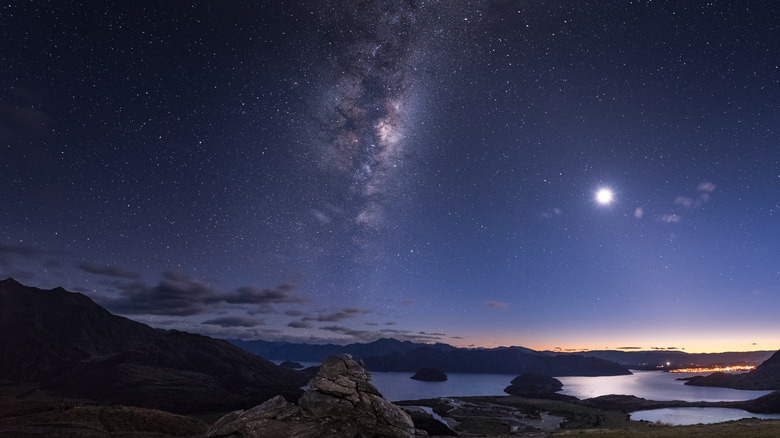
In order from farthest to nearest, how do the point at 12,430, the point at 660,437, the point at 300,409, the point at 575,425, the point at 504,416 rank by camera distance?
the point at 504,416
the point at 575,425
the point at 12,430
the point at 300,409
the point at 660,437

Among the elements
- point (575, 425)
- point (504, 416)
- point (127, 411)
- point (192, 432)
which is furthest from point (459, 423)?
point (127, 411)

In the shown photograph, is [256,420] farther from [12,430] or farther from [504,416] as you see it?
[504,416]

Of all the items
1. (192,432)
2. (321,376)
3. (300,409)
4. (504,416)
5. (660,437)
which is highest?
(321,376)

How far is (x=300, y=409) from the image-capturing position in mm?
43906

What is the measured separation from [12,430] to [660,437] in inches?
4640

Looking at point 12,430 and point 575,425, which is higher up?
point 12,430

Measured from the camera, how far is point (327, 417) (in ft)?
139

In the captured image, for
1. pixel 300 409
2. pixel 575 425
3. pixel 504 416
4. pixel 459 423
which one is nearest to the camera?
pixel 300 409

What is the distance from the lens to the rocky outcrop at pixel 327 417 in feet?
133

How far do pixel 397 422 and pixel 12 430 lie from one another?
3608 inches

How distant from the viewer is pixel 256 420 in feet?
136

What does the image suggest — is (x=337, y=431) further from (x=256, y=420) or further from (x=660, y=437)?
(x=660, y=437)

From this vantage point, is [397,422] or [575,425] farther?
[575,425]

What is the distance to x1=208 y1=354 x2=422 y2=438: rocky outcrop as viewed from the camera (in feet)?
133
